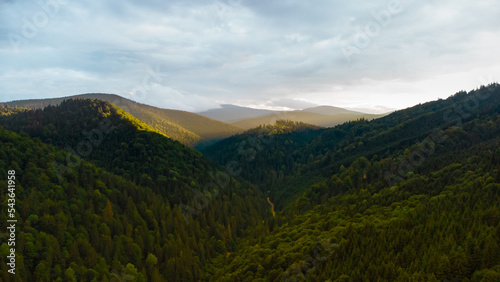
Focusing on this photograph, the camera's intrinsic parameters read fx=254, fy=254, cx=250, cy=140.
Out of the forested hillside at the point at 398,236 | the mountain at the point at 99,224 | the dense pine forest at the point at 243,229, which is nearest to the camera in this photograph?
the forested hillside at the point at 398,236

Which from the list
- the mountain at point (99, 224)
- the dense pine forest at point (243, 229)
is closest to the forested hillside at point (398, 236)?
the dense pine forest at point (243, 229)

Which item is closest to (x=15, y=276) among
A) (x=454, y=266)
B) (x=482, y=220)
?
(x=454, y=266)

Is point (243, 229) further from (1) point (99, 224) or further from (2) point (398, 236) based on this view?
(2) point (398, 236)

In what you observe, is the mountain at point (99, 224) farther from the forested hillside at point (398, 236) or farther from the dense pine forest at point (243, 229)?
the forested hillside at point (398, 236)

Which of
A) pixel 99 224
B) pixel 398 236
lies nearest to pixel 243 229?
pixel 99 224

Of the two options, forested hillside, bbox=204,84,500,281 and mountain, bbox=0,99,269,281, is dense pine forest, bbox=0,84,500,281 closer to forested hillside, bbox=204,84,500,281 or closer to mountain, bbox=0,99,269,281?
forested hillside, bbox=204,84,500,281

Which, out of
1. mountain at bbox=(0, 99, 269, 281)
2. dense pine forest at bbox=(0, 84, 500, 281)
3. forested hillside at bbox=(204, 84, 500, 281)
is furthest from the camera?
mountain at bbox=(0, 99, 269, 281)

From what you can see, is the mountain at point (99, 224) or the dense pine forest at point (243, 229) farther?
the mountain at point (99, 224)

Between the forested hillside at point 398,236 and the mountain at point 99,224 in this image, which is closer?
the forested hillside at point 398,236

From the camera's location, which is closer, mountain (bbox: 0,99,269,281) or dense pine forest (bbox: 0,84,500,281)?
dense pine forest (bbox: 0,84,500,281)

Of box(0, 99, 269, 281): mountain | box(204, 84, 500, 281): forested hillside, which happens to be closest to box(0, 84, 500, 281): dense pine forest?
box(204, 84, 500, 281): forested hillside

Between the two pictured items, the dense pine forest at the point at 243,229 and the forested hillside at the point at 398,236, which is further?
the dense pine forest at the point at 243,229

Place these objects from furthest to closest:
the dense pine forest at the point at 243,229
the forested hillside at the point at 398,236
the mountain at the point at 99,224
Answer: the mountain at the point at 99,224
the dense pine forest at the point at 243,229
the forested hillside at the point at 398,236
